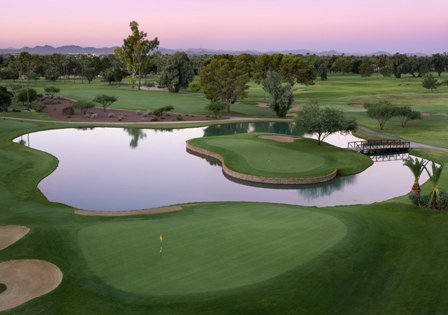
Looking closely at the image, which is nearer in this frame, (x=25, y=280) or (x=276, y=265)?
(x=25, y=280)

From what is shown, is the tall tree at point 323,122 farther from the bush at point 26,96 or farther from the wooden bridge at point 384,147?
the bush at point 26,96

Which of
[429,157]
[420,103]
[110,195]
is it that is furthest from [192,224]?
[420,103]

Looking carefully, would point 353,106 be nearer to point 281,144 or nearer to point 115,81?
point 281,144

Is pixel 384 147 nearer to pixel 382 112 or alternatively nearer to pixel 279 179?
pixel 382 112

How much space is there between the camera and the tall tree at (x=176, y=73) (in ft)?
444

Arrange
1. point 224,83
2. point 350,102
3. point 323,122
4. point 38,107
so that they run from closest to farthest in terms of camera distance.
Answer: point 323,122
point 38,107
point 224,83
point 350,102

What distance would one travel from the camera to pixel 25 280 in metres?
20.3

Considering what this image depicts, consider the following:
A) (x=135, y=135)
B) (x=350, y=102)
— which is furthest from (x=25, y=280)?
(x=350, y=102)

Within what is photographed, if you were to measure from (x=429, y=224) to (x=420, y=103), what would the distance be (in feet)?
287

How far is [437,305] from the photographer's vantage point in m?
18.5

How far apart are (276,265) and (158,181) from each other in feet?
86.8

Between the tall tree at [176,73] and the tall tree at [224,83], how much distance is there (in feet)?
97.8

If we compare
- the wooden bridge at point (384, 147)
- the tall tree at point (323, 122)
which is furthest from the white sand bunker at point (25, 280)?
the wooden bridge at point (384, 147)

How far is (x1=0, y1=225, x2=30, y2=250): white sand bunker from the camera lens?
83.0 feet
